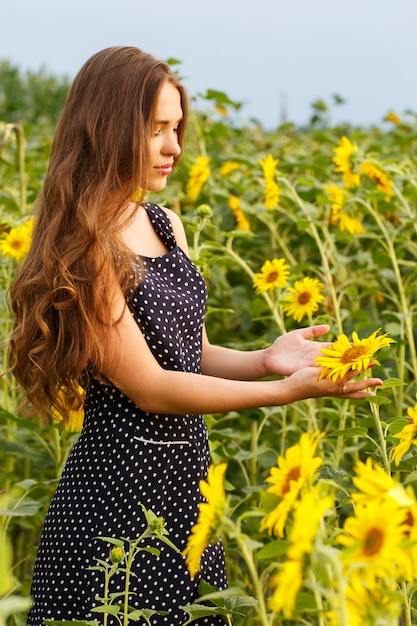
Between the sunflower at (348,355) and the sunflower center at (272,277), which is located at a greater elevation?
the sunflower at (348,355)

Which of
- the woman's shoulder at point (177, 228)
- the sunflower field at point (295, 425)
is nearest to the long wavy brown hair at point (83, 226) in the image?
the woman's shoulder at point (177, 228)

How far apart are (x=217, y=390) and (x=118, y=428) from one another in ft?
0.66

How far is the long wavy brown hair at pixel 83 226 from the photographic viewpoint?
152 cm

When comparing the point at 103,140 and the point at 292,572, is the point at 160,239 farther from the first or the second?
the point at 292,572

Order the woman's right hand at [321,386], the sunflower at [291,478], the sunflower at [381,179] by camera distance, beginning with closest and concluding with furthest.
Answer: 1. the sunflower at [291,478]
2. the woman's right hand at [321,386]
3. the sunflower at [381,179]

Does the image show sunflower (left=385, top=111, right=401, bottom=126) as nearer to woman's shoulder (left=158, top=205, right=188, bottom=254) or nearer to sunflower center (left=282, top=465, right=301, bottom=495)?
woman's shoulder (left=158, top=205, right=188, bottom=254)

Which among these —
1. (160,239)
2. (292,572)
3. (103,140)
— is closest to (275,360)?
(160,239)

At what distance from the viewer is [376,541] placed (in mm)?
873

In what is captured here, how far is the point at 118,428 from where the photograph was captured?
5.12ft

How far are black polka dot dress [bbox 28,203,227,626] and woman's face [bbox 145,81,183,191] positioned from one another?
0.16m

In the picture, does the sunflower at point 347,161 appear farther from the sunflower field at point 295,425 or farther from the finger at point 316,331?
the finger at point 316,331

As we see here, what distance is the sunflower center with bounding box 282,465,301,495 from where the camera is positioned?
100 cm

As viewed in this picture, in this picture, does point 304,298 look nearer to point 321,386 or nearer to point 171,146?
point 171,146

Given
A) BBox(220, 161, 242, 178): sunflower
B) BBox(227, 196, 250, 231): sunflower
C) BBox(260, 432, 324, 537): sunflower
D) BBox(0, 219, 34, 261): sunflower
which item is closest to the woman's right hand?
BBox(260, 432, 324, 537): sunflower
